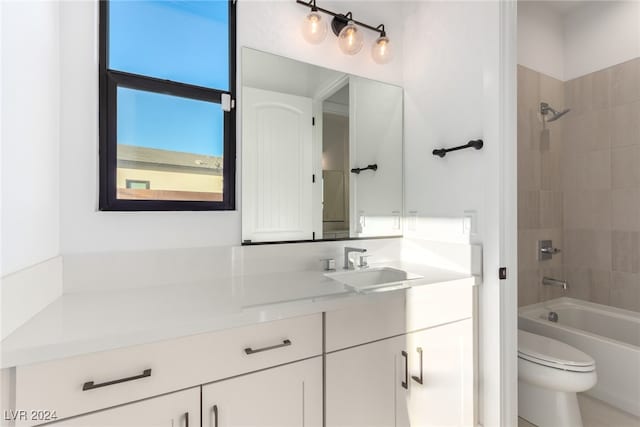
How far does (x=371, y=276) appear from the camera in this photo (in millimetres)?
1681

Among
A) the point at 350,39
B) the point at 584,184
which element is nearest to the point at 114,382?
the point at 350,39

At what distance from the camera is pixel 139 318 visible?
34.5 inches

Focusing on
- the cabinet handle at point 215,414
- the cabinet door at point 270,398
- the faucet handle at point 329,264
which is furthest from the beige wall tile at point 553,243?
the cabinet handle at point 215,414

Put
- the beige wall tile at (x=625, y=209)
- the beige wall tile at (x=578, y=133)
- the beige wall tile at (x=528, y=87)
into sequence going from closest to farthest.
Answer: the beige wall tile at (x=625, y=209)
the beige wall tile at (x=528, y=87)
the beige wall tile at (x=578, y=133)

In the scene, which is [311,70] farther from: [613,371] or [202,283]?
[613,371]

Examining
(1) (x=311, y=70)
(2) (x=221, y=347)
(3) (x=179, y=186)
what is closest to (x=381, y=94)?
(1) (x=311, y=70)

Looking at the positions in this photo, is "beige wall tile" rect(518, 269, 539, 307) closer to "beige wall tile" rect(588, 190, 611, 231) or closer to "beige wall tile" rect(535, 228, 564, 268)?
"beige wall tile" rect(535, 228, 564, 268)

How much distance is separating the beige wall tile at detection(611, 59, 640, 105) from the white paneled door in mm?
2306

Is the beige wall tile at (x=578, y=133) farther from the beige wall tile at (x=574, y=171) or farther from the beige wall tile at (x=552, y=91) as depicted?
the beige wall tile at (x=552, y=91)

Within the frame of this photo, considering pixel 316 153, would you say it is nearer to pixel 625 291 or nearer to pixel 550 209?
pixel 550 209

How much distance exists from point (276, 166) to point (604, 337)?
2.36m

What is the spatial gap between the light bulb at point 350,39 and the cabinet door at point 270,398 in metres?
1.64

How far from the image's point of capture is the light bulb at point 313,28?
1609mm

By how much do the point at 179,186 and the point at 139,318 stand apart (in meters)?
0.66
